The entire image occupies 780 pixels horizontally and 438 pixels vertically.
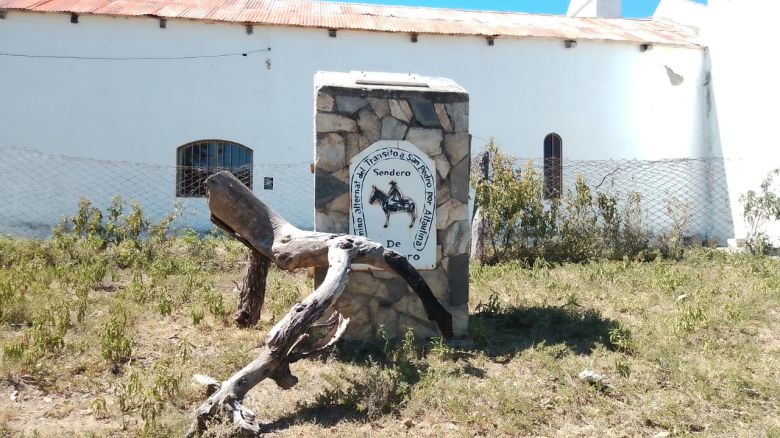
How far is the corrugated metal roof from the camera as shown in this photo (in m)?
10.9

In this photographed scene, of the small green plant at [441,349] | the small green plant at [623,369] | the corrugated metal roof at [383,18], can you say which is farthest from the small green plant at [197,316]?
the corrugated metal roof at [383,18]

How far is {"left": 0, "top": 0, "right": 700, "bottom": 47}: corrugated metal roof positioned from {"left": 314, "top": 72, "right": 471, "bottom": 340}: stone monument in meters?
6.56

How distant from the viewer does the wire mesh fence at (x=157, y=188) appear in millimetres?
10625

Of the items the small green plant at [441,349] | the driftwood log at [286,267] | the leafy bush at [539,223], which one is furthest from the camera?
the leafy bush at [539,223]

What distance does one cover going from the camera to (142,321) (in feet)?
17.7

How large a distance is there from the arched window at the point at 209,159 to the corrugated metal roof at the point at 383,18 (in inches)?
85.3

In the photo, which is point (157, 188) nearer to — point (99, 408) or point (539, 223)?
point (539, 223)

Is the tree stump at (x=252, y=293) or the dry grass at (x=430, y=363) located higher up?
the tree stump at (x=252, y=293)

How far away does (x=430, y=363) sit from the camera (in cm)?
454

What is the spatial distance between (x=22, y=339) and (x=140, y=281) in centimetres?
207

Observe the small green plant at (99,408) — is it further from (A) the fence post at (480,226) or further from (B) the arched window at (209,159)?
(B) the arched window at (209,159)

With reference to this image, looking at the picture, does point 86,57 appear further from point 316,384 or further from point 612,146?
point 612,146

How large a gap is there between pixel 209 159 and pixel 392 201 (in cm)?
713

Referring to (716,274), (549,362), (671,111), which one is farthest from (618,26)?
(549,362)
